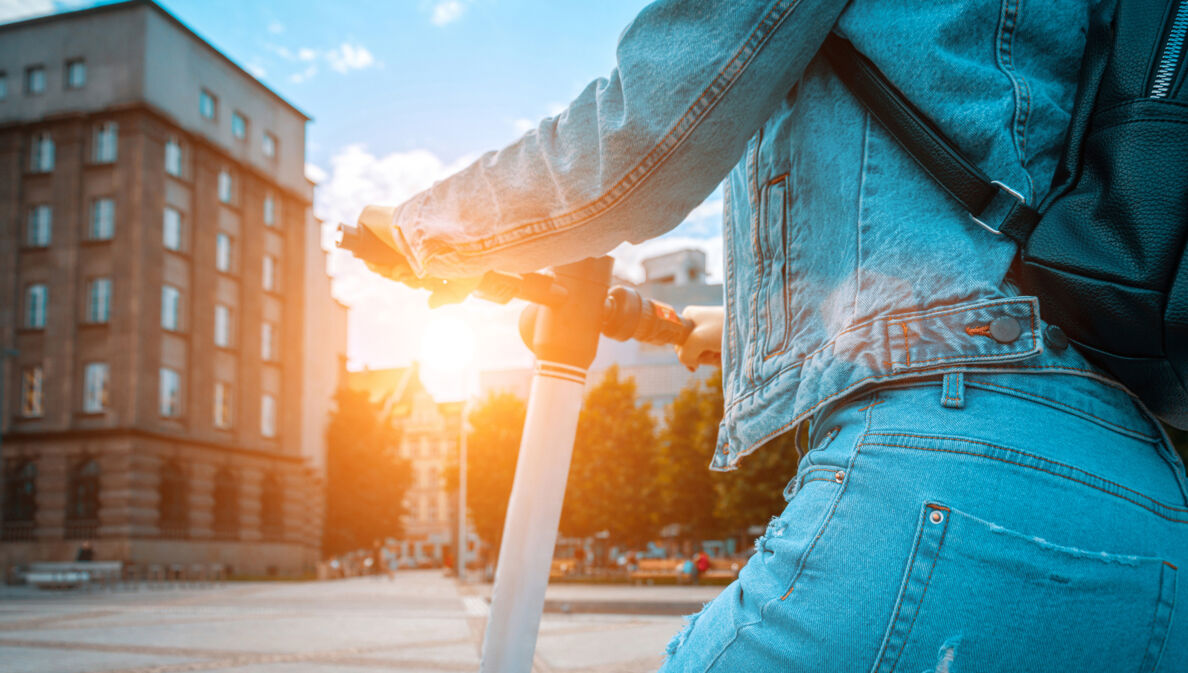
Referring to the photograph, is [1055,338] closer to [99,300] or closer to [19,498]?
[99,300]

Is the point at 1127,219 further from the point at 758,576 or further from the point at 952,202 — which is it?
the point at 758,576

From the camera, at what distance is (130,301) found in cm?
2997

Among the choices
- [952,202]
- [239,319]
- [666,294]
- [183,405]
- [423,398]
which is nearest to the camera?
[952,202]

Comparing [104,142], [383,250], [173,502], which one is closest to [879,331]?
[383,250]

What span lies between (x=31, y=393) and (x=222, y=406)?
6.59 metres

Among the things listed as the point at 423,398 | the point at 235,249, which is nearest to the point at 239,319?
the point at 235,249

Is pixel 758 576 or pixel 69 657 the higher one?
pixel 758 576

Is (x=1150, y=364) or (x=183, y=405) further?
(x=183, y=405)

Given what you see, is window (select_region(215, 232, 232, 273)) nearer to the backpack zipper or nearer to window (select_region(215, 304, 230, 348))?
window (select_region(215, 304, 230, 348))

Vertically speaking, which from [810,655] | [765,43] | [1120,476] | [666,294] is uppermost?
[666,294]

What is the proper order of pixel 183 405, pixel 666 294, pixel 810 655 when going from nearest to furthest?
pixel 810 655 → pixel 183 405 → pixel 666 294

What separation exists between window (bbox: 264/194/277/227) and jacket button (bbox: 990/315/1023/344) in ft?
131

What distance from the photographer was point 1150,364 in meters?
0.89

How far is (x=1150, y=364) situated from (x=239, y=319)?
38186 millimetres
